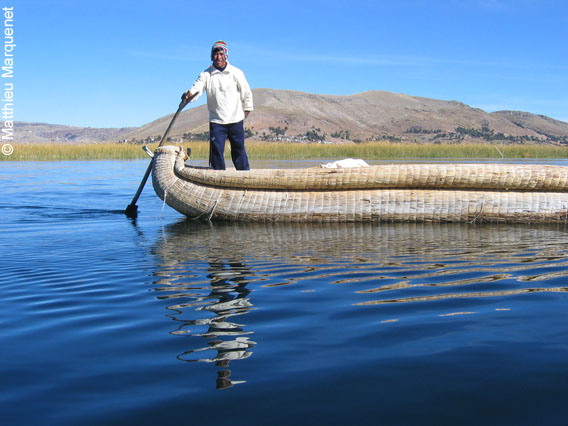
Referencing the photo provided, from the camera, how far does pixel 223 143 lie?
295 inches

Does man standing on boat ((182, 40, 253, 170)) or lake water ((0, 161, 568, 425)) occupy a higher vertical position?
man standing on boat ((182, 40, 253, 170))

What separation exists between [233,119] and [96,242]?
2639 mm

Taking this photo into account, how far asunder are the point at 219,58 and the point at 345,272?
4277mm

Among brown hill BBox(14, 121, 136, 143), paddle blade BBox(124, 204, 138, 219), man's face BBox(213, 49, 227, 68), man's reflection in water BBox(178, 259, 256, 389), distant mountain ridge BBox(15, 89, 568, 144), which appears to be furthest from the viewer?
brown hill BBox(14, 121, 136, 143)

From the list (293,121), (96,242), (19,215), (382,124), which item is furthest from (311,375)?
(382,124)

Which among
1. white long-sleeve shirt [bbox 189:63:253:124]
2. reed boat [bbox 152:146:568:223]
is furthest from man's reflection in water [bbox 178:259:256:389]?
white long-sleeve shirt [bbox 189:63:253:124]

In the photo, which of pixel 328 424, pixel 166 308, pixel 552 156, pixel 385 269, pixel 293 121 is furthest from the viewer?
pixel 293 121

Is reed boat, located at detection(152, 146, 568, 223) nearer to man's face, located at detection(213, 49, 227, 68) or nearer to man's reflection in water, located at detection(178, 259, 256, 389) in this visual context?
man's face, located at detection(213, 49, 227, 68)

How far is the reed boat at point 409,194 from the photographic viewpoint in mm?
6629

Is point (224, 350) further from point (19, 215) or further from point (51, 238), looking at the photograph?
point (19, 215)

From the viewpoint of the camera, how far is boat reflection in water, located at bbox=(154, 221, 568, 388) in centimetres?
287

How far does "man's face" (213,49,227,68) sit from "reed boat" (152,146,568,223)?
1.39m

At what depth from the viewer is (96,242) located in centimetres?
554

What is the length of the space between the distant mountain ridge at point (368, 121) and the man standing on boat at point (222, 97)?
8381cm
